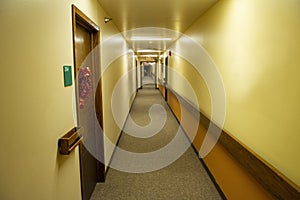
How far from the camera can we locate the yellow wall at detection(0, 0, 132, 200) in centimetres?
90

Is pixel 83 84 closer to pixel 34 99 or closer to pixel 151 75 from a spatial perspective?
pixel 34 99

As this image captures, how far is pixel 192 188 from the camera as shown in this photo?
2.72 m

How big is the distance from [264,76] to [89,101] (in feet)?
5.85

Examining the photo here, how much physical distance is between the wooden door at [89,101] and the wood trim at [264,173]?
4.84ft

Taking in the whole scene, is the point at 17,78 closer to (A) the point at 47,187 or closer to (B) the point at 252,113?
(A) the point at 47,187

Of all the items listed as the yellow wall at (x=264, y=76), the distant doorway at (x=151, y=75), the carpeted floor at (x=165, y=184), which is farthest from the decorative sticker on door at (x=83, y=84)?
the distant doorway at (x=151, y=75)

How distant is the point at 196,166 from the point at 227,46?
1.96 meters

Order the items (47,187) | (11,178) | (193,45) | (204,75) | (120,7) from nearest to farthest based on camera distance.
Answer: (11,178) → (47,187) → (120,7) → (204,75) → (193,45)

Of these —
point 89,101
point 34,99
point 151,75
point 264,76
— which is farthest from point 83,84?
point 151,75

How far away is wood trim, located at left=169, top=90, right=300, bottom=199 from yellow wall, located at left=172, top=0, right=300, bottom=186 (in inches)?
1.6

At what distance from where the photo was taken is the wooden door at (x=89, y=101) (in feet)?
6.88

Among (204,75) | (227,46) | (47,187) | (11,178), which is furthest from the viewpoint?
(204,75)

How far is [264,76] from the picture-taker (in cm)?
155

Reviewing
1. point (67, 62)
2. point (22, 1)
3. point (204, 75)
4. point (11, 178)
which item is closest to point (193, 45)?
point (204, 75)
